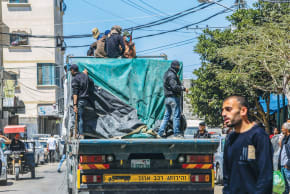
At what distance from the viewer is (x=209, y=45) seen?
27906mm

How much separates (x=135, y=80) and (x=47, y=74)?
38433mm

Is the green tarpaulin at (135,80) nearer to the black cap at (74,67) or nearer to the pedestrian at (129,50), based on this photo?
the black cap at (74,67)

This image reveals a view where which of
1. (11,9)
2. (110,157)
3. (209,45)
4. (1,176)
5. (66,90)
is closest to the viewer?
(110,157)

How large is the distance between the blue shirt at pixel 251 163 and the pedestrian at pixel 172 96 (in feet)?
17.0

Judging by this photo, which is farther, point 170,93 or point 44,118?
point 44,118

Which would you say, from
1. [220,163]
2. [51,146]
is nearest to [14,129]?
[51,146]

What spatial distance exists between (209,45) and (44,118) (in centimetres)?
2660

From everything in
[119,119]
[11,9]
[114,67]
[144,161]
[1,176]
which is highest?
[11,9]

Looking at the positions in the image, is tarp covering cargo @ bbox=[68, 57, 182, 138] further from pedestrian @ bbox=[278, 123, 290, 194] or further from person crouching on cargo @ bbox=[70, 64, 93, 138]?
pedestrian @ bbox=[278, 123, 290, 194]

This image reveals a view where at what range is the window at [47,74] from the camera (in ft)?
158

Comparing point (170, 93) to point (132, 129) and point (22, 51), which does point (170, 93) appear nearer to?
point (132, 129)

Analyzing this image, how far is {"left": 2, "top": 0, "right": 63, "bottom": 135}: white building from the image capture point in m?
48.1

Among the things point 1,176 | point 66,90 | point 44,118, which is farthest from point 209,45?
point 44,118

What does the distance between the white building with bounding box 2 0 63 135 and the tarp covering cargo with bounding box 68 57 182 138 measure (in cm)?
3756
